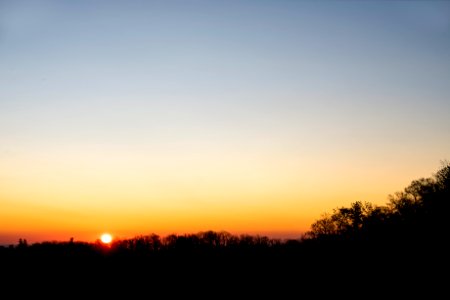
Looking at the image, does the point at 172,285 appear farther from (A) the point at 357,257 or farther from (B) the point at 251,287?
(A) the point at 357,257

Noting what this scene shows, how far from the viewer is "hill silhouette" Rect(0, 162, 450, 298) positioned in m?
51.7

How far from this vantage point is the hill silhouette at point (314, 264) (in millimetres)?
51669

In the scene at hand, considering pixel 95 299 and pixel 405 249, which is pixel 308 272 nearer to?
pixel 405 249

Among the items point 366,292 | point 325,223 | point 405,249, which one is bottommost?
point 366,292

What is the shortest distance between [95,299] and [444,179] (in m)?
63.9

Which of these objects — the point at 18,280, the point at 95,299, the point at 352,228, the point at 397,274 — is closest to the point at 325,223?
the point at 352,228

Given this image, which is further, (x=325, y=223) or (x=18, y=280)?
(x=325, y=223)

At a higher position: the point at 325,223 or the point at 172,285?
the point at 325,223

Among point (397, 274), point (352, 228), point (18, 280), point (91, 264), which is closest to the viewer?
point (397, 274)

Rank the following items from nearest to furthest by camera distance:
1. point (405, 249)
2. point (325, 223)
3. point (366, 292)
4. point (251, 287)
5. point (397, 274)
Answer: point (366, 292), point (397, 274), point (405, 249), point (251, 287), point (325, 223)

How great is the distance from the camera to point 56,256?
93375 millimetres

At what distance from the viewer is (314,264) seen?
70.0 metres

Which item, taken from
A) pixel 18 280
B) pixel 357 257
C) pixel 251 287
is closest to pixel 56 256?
pixel 18 280

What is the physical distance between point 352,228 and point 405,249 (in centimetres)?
4438
